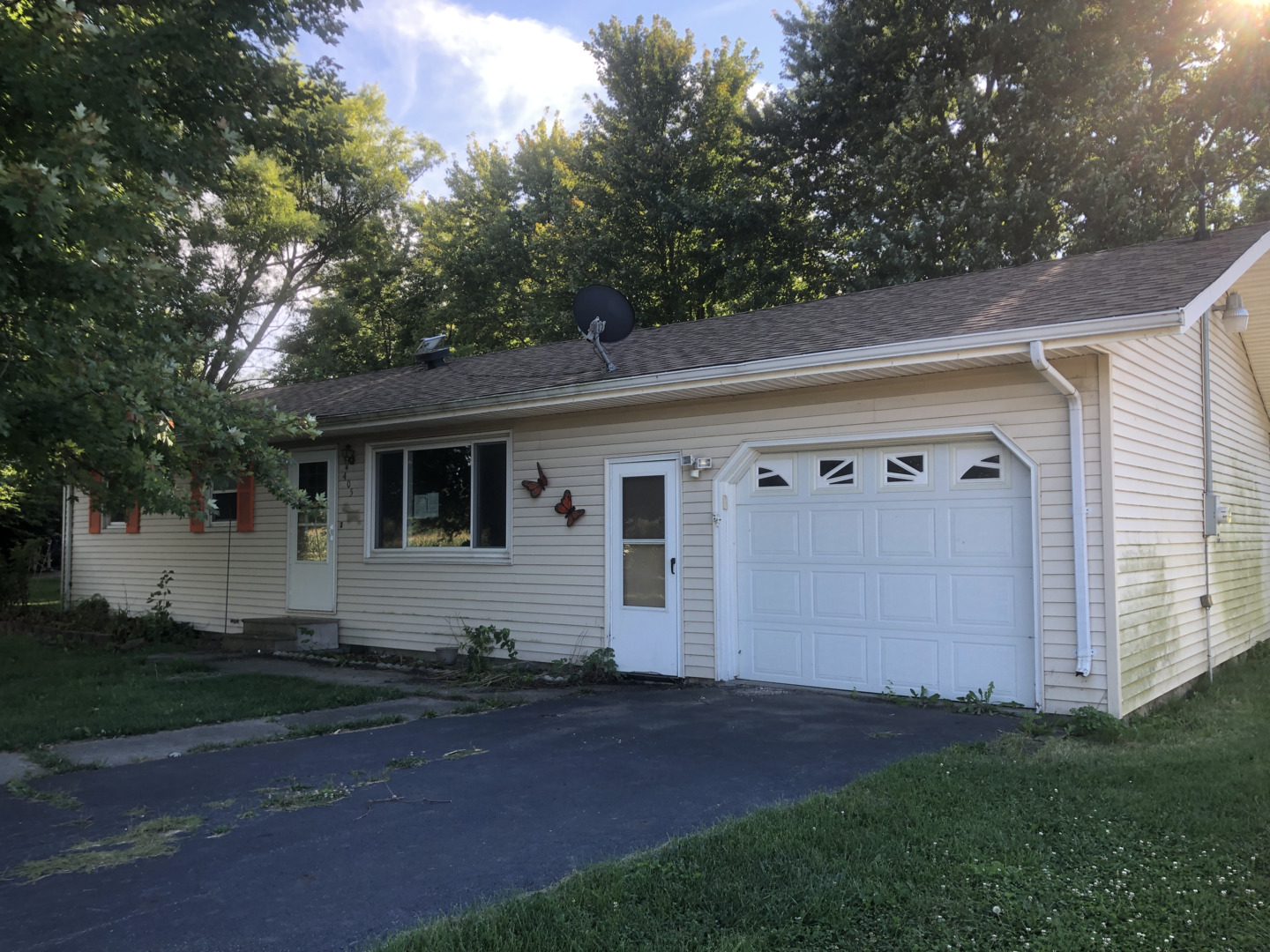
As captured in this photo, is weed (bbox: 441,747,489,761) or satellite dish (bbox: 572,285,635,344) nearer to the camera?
weed (bbox: 441,747,489,761)

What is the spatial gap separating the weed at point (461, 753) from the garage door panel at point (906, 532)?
3625 mm

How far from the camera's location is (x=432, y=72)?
19.5 m

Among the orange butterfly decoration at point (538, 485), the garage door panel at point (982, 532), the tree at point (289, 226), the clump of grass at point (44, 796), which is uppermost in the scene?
the tree at point (289, 226)

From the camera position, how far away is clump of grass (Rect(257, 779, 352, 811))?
4.86 m

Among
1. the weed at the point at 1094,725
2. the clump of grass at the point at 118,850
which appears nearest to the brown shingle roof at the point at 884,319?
the weed at the point at 1094,725

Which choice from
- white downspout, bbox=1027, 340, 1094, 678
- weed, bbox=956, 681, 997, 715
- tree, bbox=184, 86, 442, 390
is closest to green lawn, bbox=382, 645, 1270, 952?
white downspout, bbox=1027, 340, 1094, 678

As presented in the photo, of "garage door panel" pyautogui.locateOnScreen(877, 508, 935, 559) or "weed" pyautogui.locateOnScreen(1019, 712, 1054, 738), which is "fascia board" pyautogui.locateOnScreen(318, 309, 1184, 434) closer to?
"garage door panel" pyautogui.locateOnScreen(877, 508, 935, 559)

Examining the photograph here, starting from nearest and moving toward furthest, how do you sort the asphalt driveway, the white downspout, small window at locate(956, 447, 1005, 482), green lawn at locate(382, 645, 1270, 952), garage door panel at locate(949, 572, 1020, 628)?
1. green lawn at locate(382, 645, 1270, 952)
2. the asphalt driveway
3. the white downspout
4. garage door panel at locate(949, 572, 1020, 628)
5. small window at locate(956, 447, 1005, 482)

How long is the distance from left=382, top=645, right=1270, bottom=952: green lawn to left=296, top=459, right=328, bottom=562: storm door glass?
344 inches

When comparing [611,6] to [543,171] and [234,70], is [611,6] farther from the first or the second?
[234,70]

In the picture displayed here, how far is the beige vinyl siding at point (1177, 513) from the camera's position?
22.1ft

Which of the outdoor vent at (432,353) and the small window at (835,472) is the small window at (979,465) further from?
the outdoor vent at (432,353)

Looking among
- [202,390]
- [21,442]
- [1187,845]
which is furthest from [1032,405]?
[21,442]

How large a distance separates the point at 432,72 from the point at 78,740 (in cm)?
1666
